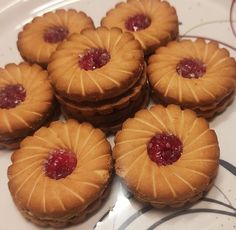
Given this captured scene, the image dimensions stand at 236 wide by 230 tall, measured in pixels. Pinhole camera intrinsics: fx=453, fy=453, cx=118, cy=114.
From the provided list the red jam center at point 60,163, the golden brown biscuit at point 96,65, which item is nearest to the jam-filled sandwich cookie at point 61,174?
the red jam center at point 60,163

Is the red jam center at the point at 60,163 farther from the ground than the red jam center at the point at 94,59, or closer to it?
closer to it

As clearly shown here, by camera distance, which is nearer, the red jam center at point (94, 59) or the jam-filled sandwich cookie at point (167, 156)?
the jam-filled sandwich cookie at point (167, 156)

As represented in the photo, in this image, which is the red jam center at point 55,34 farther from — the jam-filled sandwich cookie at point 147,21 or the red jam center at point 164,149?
the red jam center at point 164,149

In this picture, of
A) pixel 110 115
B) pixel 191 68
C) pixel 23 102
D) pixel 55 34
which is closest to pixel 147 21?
pixel 191 68

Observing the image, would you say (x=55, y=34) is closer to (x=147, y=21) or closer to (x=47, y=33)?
(x=47, y=33)

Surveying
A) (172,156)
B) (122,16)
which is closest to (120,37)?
(122,16)

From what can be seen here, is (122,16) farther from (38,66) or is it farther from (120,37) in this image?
(38,66)

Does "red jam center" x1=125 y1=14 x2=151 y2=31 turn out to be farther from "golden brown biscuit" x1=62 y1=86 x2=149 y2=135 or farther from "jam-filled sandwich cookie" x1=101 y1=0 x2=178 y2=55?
"golden brown biscuit" x1=62 y1=86 x2=149 y2=135
